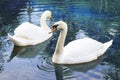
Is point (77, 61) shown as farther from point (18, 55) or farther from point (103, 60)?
point (18, 55)

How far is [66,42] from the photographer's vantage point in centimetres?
1118

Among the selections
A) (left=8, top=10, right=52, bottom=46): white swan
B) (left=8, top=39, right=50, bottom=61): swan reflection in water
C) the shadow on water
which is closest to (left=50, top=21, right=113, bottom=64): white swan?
the shadow on water

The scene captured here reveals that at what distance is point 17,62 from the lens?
31.5 ft

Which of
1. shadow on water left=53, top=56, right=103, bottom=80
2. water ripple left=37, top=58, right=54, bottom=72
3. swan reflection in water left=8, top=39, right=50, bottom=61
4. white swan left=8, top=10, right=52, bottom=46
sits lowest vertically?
swan reflection in water left=8, top=39, right=50, bottom=61

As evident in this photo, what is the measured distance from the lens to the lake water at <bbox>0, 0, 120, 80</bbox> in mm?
8555

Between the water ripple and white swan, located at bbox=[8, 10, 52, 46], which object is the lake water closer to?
the water ripple

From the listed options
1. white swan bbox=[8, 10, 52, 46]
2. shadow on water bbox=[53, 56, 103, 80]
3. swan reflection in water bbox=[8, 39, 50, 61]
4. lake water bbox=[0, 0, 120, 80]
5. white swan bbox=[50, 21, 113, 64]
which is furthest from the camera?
white swan bbox=[8, 10, 52, 46]

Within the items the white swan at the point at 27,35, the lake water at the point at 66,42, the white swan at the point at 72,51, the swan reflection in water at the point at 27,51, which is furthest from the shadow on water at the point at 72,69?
the white swan at the point at 27,35

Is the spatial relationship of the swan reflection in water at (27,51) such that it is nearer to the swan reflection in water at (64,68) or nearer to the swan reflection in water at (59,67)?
the swan reflection in water at (59,67)

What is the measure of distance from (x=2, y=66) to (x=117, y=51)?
10.9 ft

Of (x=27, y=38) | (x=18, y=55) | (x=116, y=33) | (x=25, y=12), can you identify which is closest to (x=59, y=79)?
(x=18, y=55)

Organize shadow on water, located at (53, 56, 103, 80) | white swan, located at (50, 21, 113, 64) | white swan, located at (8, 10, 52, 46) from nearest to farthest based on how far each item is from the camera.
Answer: shadow on water, located at (53, 56, 103, 80)
white swan, located at (50, 21, 113, 64)
white swan, located at (8, 10, 52, 46)

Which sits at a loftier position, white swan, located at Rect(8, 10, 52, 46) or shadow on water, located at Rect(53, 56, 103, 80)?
white swan, located at Rect(8, 10, 52, 46)

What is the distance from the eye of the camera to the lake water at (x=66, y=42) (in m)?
8.55
